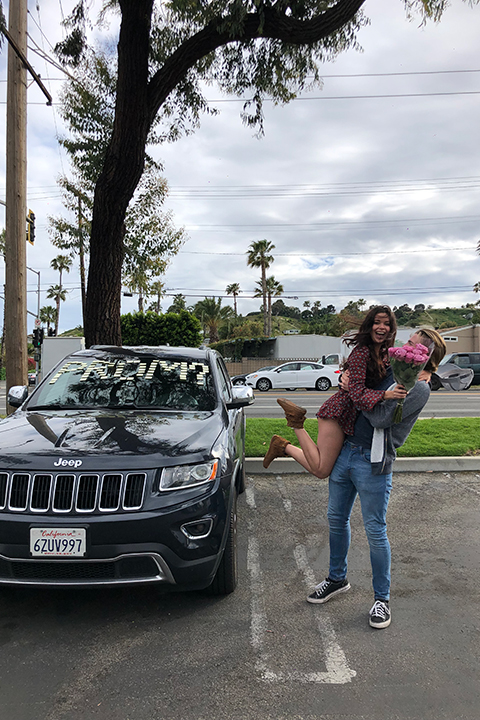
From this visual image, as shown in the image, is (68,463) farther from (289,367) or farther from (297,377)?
(289,367)

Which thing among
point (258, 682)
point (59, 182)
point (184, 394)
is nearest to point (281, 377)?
point (59, 182)

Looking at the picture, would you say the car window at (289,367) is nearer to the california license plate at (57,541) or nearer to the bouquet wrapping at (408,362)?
the bouquet wrapping at (408,362)

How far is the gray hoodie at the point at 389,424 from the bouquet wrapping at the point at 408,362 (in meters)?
0.16

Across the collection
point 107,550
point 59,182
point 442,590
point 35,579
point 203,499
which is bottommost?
point 442,590

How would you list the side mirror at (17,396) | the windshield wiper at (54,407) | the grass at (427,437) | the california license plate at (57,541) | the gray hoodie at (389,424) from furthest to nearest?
the grass at (427,437) → the side mirror at (17,396) → the windshield wiper at (54,407) → the gray hoodie at (389,424) → the california license plate at (57,541)

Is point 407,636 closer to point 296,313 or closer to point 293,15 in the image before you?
point 293,15

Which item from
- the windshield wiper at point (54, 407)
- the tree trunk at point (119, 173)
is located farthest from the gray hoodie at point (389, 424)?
the tree trunk at point (119, 173)

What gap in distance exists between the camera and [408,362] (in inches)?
115

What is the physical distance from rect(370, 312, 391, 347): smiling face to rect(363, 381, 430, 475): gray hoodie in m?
0.34

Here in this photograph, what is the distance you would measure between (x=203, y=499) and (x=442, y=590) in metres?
1.87

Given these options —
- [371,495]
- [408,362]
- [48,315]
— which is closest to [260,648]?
[371,495]

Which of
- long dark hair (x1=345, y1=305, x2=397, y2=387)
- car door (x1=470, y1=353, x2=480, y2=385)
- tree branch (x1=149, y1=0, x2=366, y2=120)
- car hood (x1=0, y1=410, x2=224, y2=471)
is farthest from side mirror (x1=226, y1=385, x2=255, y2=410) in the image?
car door (x1=470, y1=353, x2=480, y2=385)

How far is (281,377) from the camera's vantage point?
2638 centimetres

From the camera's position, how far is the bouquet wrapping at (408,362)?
2.90 metres
